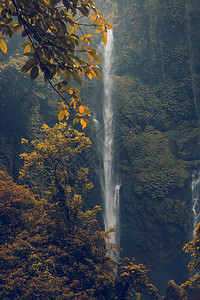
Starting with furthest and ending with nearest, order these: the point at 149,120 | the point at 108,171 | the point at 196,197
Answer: the point at 149,120 < the point at 108,171 < the point at 196,197

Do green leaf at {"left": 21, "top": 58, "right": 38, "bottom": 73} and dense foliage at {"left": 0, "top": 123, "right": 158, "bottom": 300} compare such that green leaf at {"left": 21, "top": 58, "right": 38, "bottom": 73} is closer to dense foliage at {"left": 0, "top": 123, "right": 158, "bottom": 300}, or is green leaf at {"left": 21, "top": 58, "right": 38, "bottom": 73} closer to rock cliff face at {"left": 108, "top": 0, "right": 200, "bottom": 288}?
dense foliage at {"left": 0, "top": 123, "right": 158, "bottom": 300}

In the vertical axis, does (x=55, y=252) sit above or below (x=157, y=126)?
below

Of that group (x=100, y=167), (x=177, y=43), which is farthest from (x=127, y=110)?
(x=177, y=43)

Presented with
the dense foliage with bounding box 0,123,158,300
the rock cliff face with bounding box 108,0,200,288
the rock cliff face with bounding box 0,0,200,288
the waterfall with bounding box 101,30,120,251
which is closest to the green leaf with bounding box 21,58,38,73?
the dense foliage with bounding box 0,123,158,300

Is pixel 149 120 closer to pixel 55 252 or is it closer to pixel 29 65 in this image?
pixel 55 252

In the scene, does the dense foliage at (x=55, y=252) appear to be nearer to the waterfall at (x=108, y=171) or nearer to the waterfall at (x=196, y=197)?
the waterfall at (x=108, y=171)

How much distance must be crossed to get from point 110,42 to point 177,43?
4998 mm

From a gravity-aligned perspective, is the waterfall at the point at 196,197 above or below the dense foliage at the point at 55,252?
above

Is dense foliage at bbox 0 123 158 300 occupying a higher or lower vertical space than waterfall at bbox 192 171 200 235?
lower

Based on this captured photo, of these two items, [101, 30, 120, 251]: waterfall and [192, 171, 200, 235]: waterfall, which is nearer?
[192, 171, 200, 235]: waterfall

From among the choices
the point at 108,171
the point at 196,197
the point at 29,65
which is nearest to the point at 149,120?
the point at 108,171

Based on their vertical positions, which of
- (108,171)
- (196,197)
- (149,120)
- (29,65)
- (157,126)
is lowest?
(29,65)

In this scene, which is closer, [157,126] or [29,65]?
[29,65]

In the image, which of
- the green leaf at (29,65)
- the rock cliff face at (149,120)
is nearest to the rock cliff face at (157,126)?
the rock cliff face at (149,120)
